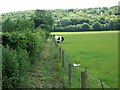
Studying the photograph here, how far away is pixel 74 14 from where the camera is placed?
16712cm

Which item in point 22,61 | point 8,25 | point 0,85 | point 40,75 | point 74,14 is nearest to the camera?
point 0,85

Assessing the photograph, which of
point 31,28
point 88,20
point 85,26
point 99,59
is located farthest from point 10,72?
point 88,20

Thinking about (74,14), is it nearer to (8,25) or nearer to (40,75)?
(8,25)

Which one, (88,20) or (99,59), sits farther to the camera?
(88,20)

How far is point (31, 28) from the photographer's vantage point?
106ft

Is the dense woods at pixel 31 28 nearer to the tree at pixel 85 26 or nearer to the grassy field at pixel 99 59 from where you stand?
the tree at pixel 85 26

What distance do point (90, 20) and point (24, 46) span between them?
138m

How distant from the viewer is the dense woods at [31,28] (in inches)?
407

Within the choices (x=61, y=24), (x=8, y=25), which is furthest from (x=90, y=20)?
(x=8, y=25)

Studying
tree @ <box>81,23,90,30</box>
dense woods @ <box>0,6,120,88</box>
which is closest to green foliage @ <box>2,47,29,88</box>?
dense woods @ <box>0,6,120,88</box>

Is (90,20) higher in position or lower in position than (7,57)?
lower

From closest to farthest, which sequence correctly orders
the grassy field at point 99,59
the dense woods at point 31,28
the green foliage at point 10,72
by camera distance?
the green foliage at point 10,72 < the dense woods at point 31,28 < the grassy field at point 99,59

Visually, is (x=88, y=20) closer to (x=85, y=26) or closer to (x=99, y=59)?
(x=85, y=26)

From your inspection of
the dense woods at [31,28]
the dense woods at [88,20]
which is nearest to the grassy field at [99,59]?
the dense woods at [31,28]
